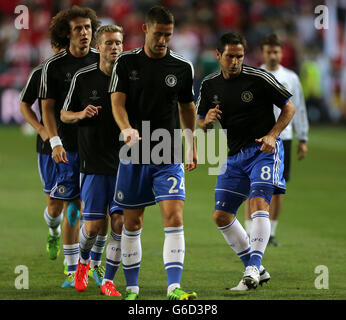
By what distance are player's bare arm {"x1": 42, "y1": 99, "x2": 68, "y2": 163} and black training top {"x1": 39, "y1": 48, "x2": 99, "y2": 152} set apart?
7cm

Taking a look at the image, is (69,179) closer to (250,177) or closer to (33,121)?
(33,121)

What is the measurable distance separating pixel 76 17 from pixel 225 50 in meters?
1.40

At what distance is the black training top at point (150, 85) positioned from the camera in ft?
22.2

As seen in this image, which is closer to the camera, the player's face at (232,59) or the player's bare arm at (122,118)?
the player's bare arm at (122,118)

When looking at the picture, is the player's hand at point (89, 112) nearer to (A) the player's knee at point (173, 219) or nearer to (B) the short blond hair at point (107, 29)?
(B) the short blond hair at point (107, 29)

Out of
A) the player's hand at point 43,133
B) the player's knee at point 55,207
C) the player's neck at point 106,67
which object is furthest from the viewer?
the player's knee at point 55,207

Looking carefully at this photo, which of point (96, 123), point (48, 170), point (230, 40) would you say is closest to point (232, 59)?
point (230, 40)

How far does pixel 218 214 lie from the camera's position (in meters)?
7.75

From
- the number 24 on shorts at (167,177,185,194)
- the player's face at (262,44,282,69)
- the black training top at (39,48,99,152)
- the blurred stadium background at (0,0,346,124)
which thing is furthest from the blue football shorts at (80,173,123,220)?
the blurred stadium background at (0,0,346,124)

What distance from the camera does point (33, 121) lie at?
26.5ft

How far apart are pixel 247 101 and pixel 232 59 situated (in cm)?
41

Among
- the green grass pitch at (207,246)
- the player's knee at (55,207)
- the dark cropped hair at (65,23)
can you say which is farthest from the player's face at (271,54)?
the player's knee at (55,207)

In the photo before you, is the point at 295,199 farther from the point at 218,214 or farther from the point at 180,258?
the point at 180,258

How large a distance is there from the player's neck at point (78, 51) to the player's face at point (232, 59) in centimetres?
122
